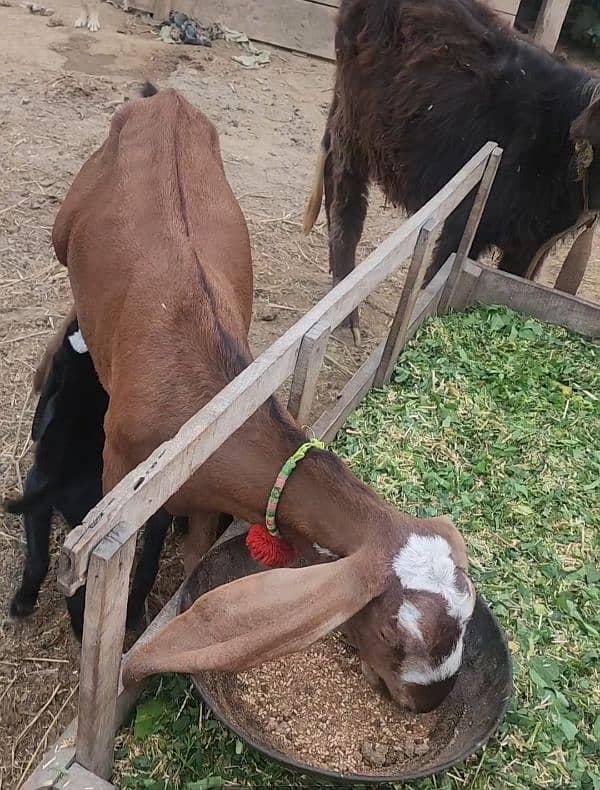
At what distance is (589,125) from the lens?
3926 millimetres

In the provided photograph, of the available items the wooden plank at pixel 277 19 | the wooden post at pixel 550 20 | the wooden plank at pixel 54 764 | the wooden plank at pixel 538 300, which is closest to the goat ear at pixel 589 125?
the wooden plank at pixel 538 300

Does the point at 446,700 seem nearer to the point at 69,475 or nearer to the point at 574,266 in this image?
the point at 69,475

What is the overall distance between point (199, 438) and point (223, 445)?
0.47 meters

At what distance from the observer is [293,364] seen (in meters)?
2.47

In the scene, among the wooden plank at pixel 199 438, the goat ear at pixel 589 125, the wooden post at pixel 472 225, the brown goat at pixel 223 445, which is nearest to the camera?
the wooden plank at pixel 199 438

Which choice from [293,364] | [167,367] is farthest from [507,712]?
[167,367]

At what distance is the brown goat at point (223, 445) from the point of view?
1.85 meters

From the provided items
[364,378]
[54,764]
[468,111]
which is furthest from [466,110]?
[54,764]

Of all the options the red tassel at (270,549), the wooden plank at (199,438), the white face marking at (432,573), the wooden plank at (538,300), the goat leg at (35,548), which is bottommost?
the goat leg at (35,548)

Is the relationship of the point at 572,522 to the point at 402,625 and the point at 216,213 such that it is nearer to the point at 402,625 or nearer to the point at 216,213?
the point at 402,625

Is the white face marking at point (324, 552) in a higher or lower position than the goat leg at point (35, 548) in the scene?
higher

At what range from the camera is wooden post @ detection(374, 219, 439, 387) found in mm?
3365

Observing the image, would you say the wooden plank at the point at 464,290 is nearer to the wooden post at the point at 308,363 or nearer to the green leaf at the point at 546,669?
the wooden post at the point at 308,363

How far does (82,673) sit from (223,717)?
427 millimetres
